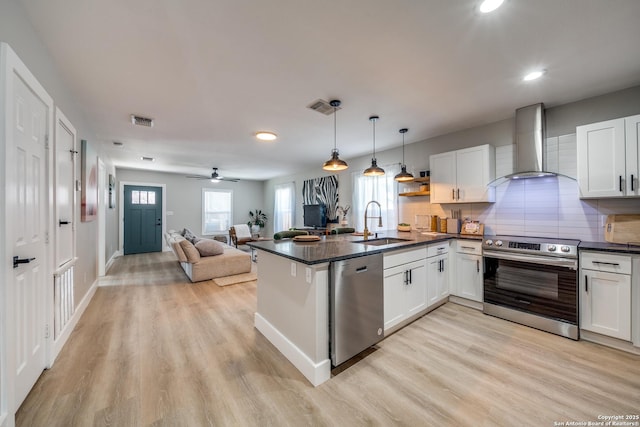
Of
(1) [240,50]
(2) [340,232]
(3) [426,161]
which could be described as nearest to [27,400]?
(1) [240,50]

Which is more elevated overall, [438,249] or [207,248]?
[438,249]

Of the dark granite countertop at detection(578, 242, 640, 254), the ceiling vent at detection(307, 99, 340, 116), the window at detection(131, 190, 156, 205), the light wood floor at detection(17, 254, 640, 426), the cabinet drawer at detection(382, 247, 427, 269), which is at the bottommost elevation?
the light wood floor at detection(17, 254, 640, 426)

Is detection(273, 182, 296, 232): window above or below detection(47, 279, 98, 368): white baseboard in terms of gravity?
above

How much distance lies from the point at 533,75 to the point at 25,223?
4.26 meters

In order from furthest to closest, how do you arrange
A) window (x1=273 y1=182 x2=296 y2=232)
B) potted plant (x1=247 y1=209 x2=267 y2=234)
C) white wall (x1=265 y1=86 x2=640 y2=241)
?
potted plant (x1=247 y1=209 x2=267 y2=234), window (x1=273 y1=182 x2=296 y2=232), white wall (x1=265 y1=86 x2=640 y2=241)

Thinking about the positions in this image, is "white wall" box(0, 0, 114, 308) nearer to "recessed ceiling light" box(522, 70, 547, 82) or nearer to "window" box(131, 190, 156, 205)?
"recessed ceiling light" box(522, 70, 547, 82)

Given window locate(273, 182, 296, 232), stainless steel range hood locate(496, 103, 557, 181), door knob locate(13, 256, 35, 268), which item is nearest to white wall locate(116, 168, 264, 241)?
window locate(273, 182, 296, 232)

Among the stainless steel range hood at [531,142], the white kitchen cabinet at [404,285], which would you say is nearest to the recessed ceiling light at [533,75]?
the stainless steel range hood at [531,142]

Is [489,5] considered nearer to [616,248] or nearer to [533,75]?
[533,75]

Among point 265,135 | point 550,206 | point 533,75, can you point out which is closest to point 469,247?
point 550,206

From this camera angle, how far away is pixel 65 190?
7.92 feet

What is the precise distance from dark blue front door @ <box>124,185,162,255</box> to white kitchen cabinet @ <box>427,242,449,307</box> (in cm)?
794

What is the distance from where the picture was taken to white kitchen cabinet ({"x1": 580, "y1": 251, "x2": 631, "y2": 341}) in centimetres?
221

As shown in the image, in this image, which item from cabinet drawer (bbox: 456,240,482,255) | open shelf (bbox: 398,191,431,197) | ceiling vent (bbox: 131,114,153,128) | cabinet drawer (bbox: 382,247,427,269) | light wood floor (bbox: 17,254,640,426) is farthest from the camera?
open shelf (bbox: 398,191,431,197)
